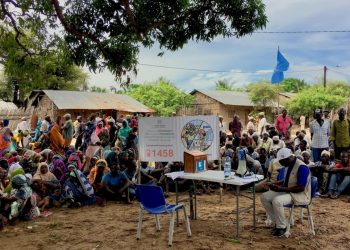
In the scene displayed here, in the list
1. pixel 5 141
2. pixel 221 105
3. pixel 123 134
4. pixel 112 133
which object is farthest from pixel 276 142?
pixel 221 105

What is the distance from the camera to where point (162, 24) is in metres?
7.09

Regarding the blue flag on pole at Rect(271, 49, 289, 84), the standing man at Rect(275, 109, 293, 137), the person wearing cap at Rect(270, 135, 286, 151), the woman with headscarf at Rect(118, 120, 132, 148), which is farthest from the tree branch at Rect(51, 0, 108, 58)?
the blue flag on pole at Rect(271, 49, 289, 84)

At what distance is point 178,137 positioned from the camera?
8.09 meters

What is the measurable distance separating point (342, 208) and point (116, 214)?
14.5 feet

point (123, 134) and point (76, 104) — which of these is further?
point (76, 104)

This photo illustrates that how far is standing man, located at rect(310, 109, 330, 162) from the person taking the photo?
10.7 meters

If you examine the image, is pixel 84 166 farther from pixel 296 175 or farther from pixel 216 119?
pixel 296 175

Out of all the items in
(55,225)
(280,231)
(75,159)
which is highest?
(75,159)

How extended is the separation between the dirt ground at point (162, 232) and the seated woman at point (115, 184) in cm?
75

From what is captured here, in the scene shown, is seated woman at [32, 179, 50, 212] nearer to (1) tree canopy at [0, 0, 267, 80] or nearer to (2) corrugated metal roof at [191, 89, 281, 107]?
(1) tree canopy at [0, 0, 267, 80]

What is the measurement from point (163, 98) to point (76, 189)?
30807mm

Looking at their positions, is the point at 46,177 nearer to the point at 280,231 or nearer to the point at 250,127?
the point at 280,231

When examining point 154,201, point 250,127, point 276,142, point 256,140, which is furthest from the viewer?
point 250,127

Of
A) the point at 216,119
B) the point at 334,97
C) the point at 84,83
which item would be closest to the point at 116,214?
the point at 216,119
